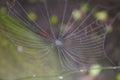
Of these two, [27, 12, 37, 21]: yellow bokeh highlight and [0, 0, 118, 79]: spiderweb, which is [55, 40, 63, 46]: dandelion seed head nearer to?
[0, 0, 118, 79]: spiderweb

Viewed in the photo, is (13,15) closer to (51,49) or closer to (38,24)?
(38,24)

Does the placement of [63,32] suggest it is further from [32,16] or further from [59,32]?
Answer: [32,16]

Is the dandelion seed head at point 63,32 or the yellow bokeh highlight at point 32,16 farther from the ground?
the yellow bokeh highlight at point 32,16

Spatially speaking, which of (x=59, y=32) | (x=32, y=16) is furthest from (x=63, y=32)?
(x=32, y=16)

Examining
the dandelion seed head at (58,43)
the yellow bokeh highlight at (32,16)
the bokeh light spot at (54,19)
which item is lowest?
the dandelion seed head at (58,43)

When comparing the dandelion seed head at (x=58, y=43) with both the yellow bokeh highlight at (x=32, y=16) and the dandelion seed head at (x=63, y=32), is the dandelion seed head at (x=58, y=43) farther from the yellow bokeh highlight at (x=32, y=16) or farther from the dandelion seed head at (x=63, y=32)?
the yellow bokeh highlight at (x=32, y=16)

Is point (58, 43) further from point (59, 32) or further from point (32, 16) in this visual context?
point (32, 16)

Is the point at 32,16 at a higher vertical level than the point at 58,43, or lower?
higher

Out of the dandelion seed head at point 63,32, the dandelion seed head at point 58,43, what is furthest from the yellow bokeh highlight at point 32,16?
the dandelion seed head at point 58,43
